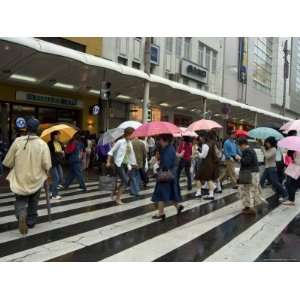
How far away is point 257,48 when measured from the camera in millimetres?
50875

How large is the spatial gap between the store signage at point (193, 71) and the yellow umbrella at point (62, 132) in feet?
67.2

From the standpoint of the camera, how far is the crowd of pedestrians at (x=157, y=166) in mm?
7332

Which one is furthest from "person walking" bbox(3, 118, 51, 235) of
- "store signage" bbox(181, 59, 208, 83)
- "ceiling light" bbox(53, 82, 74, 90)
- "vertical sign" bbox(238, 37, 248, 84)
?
"vertical sign" bbox(238, 37, 248, 84)

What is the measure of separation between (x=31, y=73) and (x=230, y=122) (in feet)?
68.0

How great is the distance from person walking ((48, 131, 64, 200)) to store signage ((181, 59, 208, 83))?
20873 millimetres

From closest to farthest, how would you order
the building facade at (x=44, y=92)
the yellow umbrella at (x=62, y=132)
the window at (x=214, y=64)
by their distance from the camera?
the yellow umbrella at (x=62, y=132) < the building facade at (x=44, y=92) < the window at (x=214, y=64)

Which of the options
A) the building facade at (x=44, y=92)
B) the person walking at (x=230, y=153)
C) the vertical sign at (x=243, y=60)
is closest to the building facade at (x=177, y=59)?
the building facade at (x=44, y=92)

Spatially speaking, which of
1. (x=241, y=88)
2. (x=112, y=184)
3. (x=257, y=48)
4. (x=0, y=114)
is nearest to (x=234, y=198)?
(x=112, y=184)

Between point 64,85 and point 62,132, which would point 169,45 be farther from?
point 62,132

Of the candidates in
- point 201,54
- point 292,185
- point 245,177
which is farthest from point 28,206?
point 201,54

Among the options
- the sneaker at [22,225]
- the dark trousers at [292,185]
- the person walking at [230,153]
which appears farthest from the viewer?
the person walking at [230,153]

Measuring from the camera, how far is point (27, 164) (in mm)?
7293

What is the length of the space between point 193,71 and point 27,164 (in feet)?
86.1

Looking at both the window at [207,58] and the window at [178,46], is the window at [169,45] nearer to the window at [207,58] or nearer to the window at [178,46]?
the window at [178,46]
